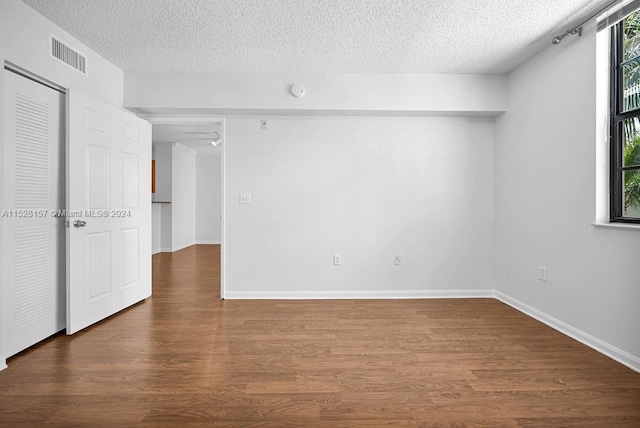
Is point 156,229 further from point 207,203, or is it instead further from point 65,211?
point 65,211

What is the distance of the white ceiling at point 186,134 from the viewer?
20.5 feet

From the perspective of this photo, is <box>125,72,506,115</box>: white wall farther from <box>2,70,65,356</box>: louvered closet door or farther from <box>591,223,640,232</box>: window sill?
<box>591,223,640,232</box>: window sill

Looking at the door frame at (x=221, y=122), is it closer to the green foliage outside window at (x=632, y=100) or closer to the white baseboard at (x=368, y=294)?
the white baseboard at (x=368, y=294)

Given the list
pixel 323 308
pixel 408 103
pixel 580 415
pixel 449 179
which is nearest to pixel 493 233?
pixel 449 179

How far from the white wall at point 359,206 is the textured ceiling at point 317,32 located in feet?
2.26

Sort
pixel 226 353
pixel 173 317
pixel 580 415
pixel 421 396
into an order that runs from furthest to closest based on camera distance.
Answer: pixel 173 317 → pixel 226 353 → pixel 421 396 → pixel 580 415

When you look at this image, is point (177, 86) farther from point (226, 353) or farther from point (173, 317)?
point (226, 353)

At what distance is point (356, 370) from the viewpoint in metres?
2.26

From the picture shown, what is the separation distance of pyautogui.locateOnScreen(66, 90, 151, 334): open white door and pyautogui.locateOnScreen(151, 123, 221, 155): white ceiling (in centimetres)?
231

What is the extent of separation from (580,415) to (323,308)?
2.29m

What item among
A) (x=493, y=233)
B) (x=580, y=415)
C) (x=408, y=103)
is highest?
(x=408, y=103)


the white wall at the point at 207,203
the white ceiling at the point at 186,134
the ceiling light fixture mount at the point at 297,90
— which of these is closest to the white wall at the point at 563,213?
the ceiling light fixture mount at the point at 297,90

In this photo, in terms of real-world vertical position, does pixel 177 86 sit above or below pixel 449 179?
above

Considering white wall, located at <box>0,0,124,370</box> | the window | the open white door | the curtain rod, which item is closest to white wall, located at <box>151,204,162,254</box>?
the open white door
